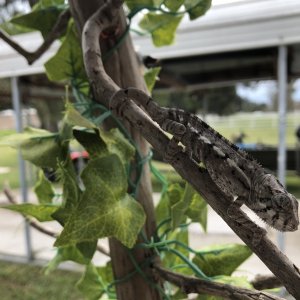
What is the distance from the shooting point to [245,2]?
1933mm

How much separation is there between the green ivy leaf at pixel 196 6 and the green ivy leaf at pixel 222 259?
1.02 ft

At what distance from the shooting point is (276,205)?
0.49 meters

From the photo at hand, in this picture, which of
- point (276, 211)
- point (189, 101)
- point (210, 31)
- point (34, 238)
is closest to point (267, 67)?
point (189, 101)

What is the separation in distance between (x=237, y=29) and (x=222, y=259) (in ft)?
5.66

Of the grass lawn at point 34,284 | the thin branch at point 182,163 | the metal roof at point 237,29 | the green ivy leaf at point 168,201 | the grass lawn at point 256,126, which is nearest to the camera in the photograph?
the thin branch at point 182,163

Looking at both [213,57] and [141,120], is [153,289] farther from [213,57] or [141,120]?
[213,57]

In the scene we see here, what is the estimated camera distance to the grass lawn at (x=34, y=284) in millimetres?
2158

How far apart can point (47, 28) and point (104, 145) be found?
8.6 inches

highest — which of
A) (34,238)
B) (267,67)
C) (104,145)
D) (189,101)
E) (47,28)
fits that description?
(47,28)

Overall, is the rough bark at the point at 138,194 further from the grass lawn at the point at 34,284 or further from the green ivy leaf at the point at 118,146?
the grass lawn at the point at 34,284

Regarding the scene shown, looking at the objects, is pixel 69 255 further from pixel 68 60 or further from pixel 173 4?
pixel 173 4

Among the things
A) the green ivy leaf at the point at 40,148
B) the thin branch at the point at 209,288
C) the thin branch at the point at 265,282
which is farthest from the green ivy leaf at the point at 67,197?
the thin branch at the point at 265,282

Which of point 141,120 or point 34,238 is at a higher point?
point 141,120

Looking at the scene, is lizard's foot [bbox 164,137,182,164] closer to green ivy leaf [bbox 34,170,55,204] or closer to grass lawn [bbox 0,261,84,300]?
green ivy leaf [bbox 34,170,55,204]
